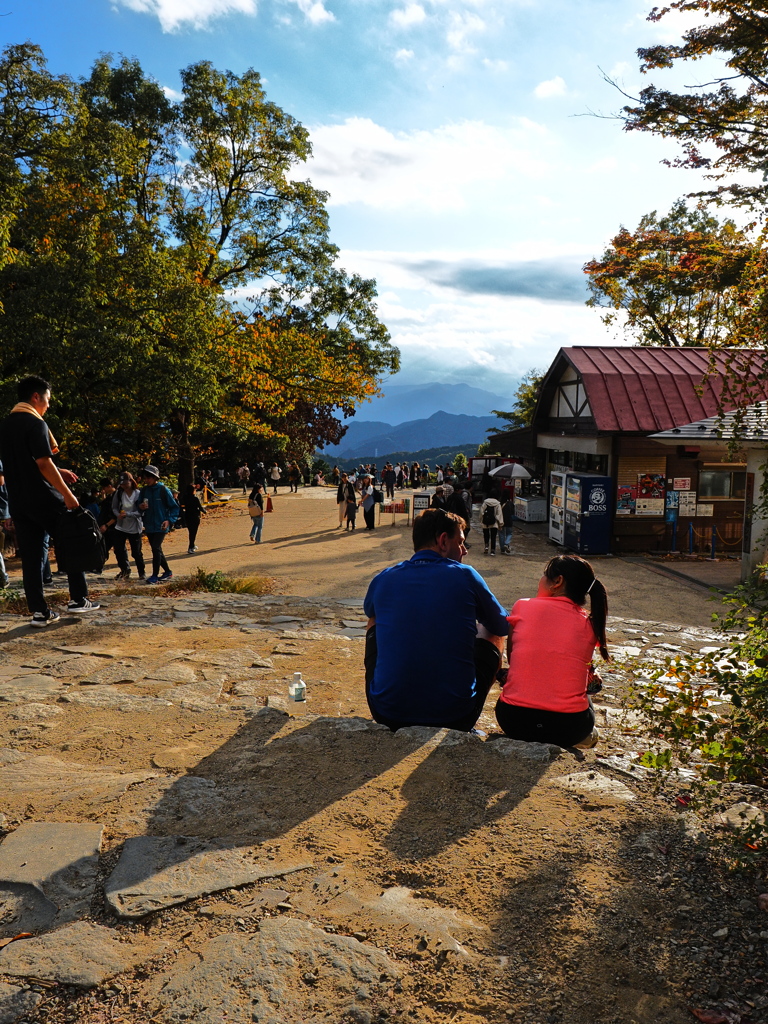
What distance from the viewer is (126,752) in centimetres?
403

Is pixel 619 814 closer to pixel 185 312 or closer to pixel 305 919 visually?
pixel 305 919

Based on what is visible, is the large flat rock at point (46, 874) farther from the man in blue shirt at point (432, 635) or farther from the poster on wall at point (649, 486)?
the poster on wall at point (649, 486)

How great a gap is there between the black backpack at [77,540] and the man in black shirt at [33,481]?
76 millimetres

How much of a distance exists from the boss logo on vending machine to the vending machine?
126 cm

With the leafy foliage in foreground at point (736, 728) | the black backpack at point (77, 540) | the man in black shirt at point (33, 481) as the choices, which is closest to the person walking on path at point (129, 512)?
the man in black shirt at point (33, 481)

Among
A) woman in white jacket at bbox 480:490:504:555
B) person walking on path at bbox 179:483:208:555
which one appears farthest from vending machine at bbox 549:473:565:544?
person walking on path at bbox 179:483:208:555

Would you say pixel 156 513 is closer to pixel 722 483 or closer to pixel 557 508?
pixel 557 508

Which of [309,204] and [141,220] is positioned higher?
[309,204]

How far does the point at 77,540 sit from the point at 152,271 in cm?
1089

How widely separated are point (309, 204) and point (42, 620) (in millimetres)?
20763

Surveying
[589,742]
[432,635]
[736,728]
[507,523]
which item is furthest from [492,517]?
[736,728]

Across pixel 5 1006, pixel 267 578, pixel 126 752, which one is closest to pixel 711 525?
pixel 267 578

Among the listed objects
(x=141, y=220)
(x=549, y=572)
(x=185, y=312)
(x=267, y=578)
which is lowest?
(x=267, y=578)

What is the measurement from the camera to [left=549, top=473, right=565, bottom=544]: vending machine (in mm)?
19125
